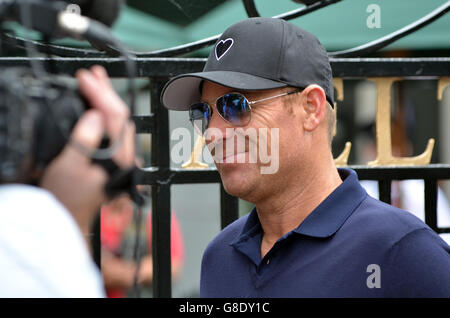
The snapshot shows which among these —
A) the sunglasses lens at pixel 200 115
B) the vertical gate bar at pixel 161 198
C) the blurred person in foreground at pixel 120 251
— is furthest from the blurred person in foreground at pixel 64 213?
the vertical gate bar at pixel 161 198

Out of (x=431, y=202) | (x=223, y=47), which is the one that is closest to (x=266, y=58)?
(x=223, y=47)

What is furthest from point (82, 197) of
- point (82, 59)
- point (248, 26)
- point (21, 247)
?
point (82, 59)

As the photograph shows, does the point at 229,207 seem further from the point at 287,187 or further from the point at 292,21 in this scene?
the point at 292,21

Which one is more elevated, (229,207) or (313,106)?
(313,106)

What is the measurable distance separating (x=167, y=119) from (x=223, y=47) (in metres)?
0.58

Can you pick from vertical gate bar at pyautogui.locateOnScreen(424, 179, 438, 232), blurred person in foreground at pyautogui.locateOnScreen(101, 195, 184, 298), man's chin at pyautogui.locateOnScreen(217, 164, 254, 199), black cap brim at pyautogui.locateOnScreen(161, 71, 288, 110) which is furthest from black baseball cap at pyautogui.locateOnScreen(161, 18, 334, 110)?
vertical gate bar at pyautogui.locateOnScreen(424, 179, 438, 232)

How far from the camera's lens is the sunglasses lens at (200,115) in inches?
62.9

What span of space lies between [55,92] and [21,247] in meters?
0.19

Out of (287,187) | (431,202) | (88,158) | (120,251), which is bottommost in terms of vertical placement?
(120,251)

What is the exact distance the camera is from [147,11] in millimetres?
2107

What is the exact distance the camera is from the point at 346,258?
1372 mm

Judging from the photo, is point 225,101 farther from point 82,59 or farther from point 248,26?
point 82,59

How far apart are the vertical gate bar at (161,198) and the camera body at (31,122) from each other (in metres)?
1.36

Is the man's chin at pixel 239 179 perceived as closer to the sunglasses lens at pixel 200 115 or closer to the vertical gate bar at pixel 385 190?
the sunglasses lens at pixel 200 115
